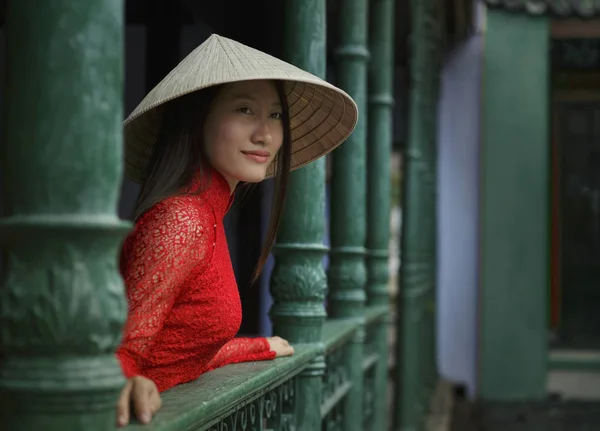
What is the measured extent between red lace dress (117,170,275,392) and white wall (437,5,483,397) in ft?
29.6

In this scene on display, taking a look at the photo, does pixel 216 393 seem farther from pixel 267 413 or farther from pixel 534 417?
pixel 534 417

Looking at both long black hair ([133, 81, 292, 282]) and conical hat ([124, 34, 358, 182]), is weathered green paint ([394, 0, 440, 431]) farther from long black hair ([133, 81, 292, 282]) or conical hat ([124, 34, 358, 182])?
long black hair ([133, 81, 292, 282])

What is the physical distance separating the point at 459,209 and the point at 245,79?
9760 mm

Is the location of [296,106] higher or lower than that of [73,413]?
higher

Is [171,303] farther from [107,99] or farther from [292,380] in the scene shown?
[292,380]

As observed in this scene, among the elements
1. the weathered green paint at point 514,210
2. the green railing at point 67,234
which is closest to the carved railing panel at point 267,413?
the green railing at point 67,234

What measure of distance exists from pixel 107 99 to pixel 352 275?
11.4ft

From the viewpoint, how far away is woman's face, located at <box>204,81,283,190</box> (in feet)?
7.93

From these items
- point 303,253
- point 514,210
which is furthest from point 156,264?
point 514,210

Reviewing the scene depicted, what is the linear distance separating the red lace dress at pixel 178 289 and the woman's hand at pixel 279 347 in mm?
537

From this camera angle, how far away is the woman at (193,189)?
203cm

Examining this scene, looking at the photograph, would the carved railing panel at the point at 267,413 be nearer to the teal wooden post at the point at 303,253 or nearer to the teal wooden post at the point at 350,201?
the teal wooden post at the point at 303,253

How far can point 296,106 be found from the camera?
2916 millimetres

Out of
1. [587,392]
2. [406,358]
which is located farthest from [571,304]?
[406,358]
